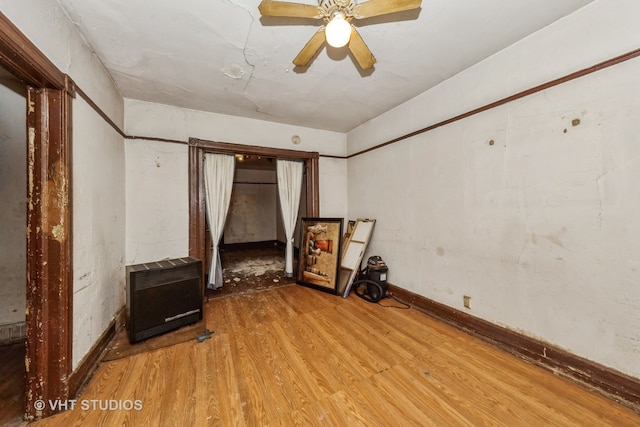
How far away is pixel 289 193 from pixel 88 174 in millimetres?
2573

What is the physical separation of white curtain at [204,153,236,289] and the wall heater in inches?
35.3

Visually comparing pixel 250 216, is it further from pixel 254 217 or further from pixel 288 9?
pixel 288 9

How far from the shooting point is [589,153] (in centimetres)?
163

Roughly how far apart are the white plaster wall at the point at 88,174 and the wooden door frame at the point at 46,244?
160mm

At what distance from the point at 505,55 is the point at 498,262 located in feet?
6.10

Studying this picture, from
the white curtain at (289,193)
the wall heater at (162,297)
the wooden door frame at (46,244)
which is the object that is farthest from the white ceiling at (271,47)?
the wall heater at (162,297)

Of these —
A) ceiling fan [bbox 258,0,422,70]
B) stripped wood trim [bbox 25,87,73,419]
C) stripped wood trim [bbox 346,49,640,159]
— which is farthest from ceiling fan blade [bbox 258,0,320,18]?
stripped wood trim [bbox 346,49,640,159]

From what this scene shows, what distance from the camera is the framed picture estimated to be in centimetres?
346

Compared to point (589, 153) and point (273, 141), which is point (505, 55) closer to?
point (589, 153)

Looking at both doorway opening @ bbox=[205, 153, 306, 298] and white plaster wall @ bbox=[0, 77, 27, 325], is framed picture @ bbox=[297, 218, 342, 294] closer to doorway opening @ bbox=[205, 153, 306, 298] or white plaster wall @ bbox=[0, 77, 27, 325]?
doorway opening @ bbox=[205, 153, 306, 298]

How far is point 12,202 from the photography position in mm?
2139

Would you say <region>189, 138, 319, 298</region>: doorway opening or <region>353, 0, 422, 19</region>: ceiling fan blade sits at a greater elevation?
<region>353, 0, 422, 19</region>: ceiling fan blade

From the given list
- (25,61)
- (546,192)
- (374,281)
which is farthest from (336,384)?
(25,61)

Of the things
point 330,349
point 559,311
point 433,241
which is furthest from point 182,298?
point 559,311
